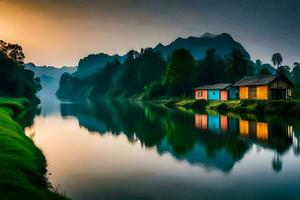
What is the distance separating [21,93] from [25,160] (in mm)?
103285

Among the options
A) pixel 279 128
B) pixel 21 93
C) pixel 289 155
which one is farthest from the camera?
pixel 21 93

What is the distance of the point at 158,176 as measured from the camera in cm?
2300

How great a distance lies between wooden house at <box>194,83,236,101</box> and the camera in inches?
3831

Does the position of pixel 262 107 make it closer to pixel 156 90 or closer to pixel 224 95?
pixel 224 95

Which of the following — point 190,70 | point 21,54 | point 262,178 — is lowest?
point 262,178

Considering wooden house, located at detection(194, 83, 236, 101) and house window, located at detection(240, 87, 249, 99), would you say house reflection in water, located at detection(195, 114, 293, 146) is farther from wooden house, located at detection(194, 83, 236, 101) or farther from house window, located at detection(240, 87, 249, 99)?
wooden house, located at detection(194, 83, 236, 101)

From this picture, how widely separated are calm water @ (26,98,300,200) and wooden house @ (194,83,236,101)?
51844mm

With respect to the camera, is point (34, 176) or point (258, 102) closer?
point (34, 176)

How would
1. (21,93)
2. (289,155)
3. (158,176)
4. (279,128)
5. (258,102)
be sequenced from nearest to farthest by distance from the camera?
(158,176) < (289,155) < (279,128) < (258,102) < (21,93)

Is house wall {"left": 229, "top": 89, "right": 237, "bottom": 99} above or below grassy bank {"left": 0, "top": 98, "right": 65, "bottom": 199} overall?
above

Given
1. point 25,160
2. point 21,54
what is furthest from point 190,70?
point 25,160

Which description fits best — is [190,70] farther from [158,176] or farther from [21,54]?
[158,176]

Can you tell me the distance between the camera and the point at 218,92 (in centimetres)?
10075

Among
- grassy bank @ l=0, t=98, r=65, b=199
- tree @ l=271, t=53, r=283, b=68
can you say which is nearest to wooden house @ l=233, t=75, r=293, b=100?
grassy bank @ l=0, t=98, r=65, b=199
